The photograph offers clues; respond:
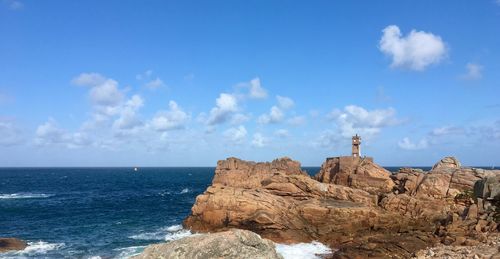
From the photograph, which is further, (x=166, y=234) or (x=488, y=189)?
(x=166, y=234)

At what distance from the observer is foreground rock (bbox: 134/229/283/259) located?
10516mm

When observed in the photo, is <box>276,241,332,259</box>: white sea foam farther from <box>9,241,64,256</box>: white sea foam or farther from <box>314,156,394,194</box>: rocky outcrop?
<box>9,241,64,256</box>: white sea foam

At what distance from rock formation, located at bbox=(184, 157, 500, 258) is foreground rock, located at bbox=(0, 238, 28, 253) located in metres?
18.0

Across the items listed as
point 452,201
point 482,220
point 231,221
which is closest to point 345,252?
point 482,220

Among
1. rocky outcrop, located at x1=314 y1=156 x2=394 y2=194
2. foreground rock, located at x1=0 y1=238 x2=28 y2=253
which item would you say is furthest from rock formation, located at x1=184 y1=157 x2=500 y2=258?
foreground rock, located at x1=0 y1=238 x2=28 y2=253

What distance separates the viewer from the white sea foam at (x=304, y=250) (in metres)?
35.7

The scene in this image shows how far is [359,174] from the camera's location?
55.9 m

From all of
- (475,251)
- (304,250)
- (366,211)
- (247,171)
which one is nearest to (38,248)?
(304,250)

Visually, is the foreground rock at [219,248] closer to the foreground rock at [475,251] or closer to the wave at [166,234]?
the foreground rock at [475,251]

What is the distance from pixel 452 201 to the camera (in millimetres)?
44500

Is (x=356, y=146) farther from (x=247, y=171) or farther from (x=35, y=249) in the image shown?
(x=35, y=249)

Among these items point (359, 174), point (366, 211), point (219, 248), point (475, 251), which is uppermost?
point (359, 174)

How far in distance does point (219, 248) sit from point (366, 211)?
1364 inches

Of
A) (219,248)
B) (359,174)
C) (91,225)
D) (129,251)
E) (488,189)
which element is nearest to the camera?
(219,248)
